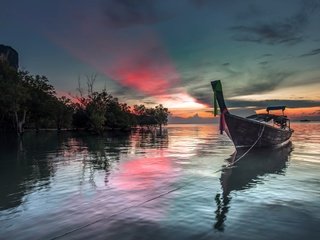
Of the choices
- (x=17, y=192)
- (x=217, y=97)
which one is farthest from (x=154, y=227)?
(x=217, y=97)

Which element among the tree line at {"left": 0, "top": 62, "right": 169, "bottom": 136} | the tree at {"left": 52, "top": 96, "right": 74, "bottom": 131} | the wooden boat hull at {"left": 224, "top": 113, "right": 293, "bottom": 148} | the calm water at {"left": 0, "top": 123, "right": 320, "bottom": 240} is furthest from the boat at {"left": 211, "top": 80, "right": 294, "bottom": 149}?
the tree at {"left": 52, "top": 96, "right": 74, "bottom": 131}

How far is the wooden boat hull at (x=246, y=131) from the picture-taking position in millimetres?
26500

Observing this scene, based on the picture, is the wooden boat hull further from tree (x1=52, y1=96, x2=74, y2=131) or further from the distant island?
tree (x1=52, y1=96, x2=74, y2=131)

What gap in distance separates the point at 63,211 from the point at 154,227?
285cm

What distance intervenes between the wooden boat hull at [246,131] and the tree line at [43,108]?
35.6 metres

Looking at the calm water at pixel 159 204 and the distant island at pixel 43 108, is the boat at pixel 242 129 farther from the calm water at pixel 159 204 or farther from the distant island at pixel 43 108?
the distant island at pixel 43 108

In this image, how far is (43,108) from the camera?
66.6m

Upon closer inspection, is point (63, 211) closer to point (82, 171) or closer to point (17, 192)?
point (17, 192)

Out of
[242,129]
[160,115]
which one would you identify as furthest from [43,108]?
[160,115]

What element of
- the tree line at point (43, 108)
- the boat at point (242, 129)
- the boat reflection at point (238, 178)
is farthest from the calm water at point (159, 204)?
the tree line at point (43, 108)

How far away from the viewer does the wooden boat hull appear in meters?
26.5

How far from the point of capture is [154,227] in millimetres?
7203

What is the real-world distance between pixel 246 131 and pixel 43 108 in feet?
170

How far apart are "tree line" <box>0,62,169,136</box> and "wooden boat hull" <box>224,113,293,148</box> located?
3563 cm
